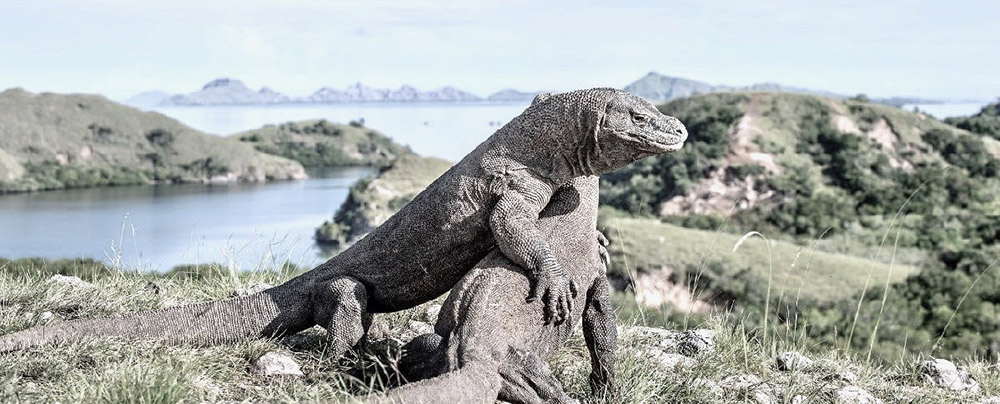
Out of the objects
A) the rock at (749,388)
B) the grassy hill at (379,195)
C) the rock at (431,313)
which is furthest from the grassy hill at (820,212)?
the rock at (749,388)

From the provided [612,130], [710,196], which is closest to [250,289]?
[612,130]

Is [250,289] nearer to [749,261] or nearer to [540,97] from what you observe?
[540,97]

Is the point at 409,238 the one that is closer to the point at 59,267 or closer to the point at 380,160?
the point at 59,267

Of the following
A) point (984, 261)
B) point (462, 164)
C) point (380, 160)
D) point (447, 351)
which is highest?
point (462, 164)

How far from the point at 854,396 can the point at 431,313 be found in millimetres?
3932

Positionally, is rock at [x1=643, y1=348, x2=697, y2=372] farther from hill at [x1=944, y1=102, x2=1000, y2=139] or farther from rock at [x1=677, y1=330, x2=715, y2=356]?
hill at [x1=944, y1=102, x2=1000, y2=139]

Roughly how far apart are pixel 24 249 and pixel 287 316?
57671mm

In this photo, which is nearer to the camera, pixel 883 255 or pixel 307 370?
pixel 307 370

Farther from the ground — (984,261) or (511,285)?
(511,285)

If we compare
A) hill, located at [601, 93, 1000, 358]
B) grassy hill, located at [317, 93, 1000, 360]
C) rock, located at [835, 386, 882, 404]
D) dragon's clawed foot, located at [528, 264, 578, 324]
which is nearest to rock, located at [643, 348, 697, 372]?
rock, located at [835, 386, 882, 404]

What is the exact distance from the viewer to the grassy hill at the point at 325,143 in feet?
534

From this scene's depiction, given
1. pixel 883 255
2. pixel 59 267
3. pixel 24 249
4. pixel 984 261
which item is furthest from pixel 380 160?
pixel 59 267

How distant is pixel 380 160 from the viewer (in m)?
164

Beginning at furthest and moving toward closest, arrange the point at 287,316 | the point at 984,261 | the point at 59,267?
the point at 984,261
the point at 59,267
the point at 287,316
